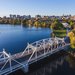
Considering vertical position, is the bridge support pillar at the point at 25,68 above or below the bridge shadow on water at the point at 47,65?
above

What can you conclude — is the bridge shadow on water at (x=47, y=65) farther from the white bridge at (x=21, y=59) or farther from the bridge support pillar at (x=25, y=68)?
the white bridge at (x=21, y=59)

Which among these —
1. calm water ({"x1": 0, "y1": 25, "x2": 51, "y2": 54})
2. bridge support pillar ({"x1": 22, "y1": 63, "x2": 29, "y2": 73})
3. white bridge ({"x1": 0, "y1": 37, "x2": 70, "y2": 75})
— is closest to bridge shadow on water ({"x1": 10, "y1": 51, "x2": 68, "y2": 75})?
bridge support pillar ({"x1": 22, "y1": 63, "x2": 29, "y2": 73})

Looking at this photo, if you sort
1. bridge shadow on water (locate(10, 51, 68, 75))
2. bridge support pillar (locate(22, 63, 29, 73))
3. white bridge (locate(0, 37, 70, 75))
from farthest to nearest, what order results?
bridge shadow on water (locate(10, 51, 68, 75)) → bridge support pillar (locate(22, 63, 29, 73)) → white bridge (locate(0, 37, 70, 75))

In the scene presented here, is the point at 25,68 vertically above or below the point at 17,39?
above

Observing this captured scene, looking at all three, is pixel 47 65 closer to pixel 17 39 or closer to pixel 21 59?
pixel 21 59

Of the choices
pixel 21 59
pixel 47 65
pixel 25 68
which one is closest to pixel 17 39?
pixel 47 65

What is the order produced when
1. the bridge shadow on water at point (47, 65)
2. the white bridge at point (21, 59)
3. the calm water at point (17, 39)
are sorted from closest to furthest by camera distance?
the white bridge at point (21, 59) < the bridge shadow on water at point (47, 65) < the calm water at point (17, 39)

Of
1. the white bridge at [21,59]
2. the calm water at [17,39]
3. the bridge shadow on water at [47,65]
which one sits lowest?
the bridge shadow on water at [47,65]

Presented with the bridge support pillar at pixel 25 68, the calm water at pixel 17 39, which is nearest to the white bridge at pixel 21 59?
the bridge support pillar at pixel 25 68

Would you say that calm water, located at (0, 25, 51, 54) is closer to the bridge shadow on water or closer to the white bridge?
the white bridge
